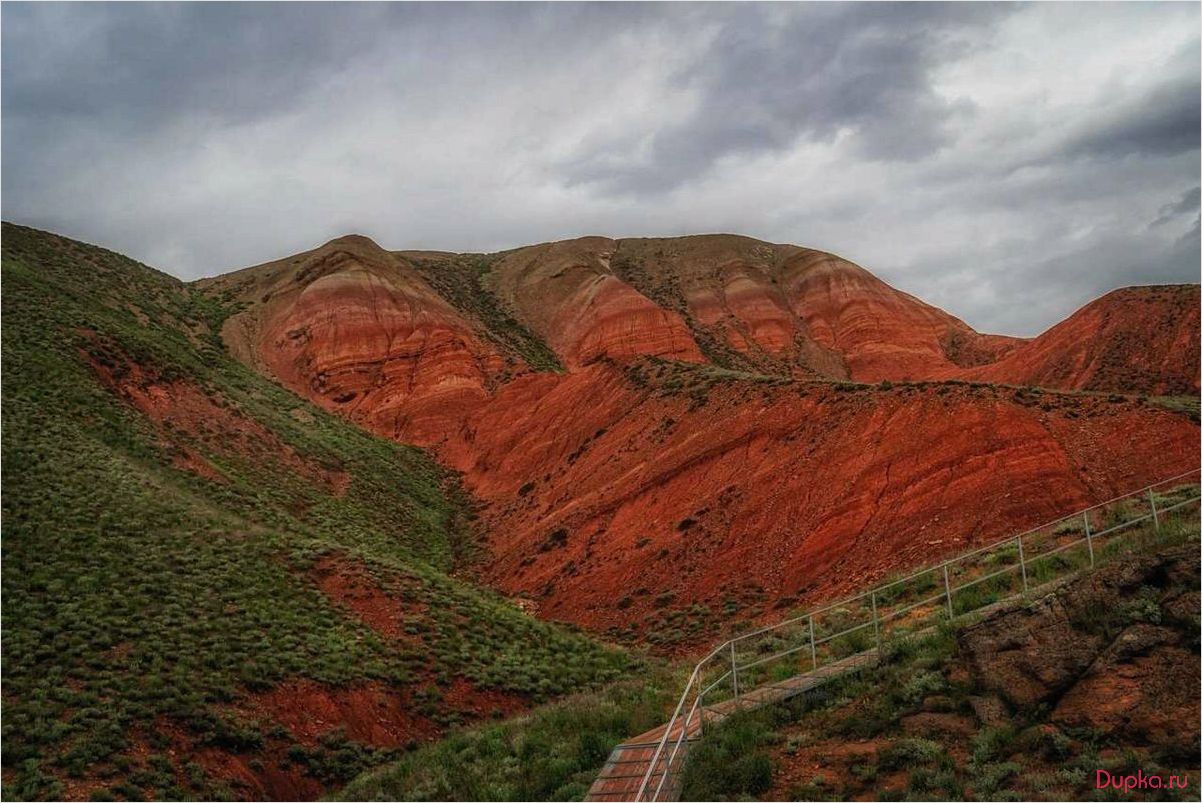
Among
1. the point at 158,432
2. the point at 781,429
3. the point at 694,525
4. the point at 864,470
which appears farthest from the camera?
the point at 158,432

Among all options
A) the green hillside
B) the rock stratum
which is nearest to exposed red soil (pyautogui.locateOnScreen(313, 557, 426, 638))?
the green hillside

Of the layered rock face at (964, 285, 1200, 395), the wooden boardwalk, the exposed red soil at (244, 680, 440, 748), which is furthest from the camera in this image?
the layered rock face at (964, 285, 1200, 395)

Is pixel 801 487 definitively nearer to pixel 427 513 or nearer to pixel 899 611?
pixel 899 611

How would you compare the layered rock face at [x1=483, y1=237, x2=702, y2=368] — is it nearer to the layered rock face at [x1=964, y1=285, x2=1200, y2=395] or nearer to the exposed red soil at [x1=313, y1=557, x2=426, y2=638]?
the layered rock face at [x1=964, y1=285, x2=1200, y2=395]

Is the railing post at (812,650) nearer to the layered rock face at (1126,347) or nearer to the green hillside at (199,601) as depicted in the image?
the green hillside at (199,601)

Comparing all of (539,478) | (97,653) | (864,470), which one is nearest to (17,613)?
(97,653)

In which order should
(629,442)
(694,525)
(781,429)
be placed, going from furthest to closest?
(629,442) → (781,429) → (694,525)

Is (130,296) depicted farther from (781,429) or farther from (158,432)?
(781,429)
